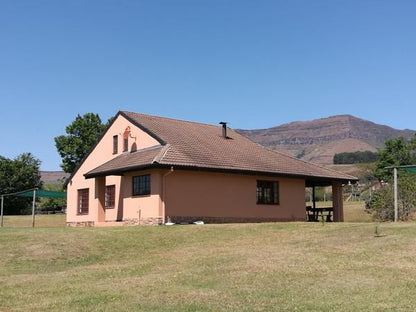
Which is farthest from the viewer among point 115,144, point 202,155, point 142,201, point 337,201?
point 337,201

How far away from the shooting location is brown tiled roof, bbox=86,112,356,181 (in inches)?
1027

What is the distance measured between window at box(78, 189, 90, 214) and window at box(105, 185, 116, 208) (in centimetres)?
353

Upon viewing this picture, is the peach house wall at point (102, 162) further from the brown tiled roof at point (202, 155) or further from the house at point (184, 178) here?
the brown tiled roof at point (202, 155)

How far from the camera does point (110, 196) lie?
30.1 metres

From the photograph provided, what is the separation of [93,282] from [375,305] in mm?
6683

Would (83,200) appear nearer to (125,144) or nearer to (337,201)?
(125,144)

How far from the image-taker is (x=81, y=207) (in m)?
33.9

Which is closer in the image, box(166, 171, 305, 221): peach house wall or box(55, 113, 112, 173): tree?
box(166, 171, 305, 221): peach house wall

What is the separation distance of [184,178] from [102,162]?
828 cm

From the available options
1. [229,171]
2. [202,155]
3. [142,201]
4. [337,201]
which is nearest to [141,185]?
[142,201]

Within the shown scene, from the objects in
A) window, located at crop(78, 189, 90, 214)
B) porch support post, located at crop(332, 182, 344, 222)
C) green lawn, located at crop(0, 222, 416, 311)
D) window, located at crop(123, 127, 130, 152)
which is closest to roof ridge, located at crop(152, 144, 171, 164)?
green lawn, located at crop(0, 222, 416, 311)

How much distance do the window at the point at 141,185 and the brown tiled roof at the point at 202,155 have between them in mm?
908

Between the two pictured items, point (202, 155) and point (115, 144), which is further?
point (115, 144)

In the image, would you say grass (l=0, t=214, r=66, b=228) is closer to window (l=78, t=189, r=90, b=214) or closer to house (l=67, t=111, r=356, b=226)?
house (l=67, t=111, r=356, b=226)
